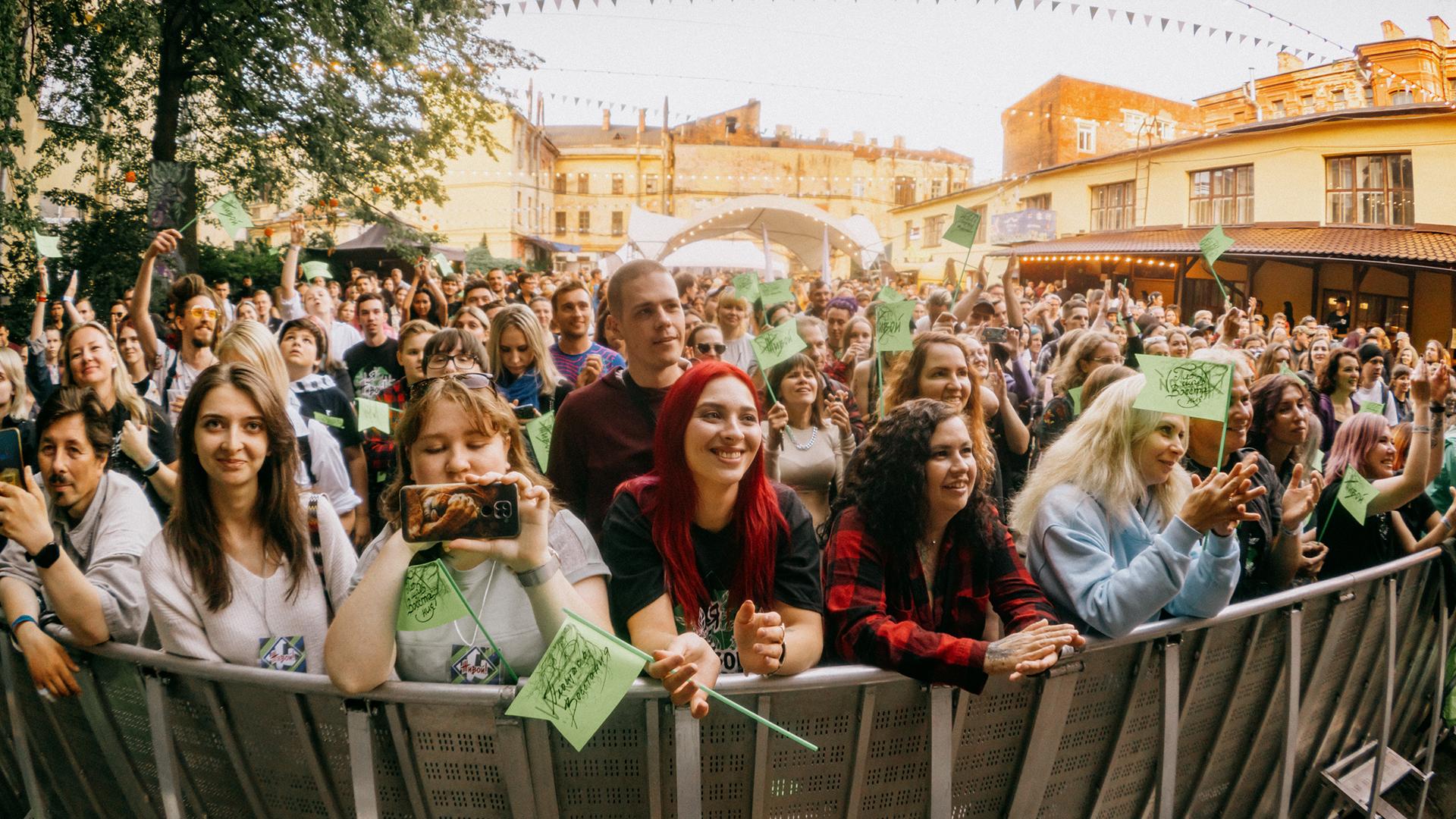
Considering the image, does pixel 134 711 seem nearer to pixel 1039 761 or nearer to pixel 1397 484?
pixel 1039 761

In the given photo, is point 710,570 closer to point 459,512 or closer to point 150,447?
point 459,512

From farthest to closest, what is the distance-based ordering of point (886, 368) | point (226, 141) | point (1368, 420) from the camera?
point (226, 141) → point (886, 368) → point (1368, 420)

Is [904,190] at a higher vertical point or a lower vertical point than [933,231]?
higher

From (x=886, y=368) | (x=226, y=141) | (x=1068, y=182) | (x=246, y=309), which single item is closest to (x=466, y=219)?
(x=1068, y=182)

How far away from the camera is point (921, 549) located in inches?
101

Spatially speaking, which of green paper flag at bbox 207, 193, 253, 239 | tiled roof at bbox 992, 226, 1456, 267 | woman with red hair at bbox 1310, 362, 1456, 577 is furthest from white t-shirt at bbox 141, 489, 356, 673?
tiled roof at bbox 992, 226, 1456, 267

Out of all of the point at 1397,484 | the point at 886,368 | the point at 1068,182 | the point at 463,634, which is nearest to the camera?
the point at 463,634

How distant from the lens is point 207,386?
252 centimetres

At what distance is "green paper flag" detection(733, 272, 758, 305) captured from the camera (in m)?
7.28

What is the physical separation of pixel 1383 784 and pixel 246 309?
784cm

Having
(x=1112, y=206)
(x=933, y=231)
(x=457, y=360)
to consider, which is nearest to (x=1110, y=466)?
(x=457, y=360)

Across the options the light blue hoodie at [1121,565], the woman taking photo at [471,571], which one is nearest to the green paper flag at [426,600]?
the woman taking photo at [471,571]

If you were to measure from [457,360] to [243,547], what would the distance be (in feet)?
5.88

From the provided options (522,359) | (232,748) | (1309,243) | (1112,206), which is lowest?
(232,748)
